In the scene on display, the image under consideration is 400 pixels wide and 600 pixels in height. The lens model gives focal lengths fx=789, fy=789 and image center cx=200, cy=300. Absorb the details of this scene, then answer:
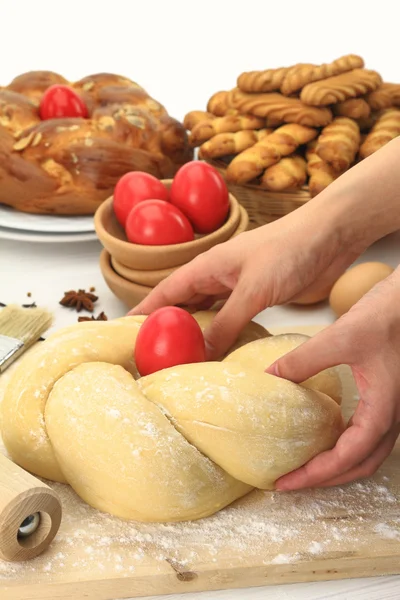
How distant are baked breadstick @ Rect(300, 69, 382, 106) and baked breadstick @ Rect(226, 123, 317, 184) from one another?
3.0 inches

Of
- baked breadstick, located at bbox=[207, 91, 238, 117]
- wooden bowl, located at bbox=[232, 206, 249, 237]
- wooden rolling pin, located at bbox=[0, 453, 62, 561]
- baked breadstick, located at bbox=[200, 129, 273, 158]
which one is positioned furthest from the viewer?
baked breadstick, located at bbox=[207, 91, 238, 117]

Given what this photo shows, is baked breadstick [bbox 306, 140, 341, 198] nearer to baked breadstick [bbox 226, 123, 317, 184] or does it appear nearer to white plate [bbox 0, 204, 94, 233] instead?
baked breadstick [bbox 226, 123, 317, 184]

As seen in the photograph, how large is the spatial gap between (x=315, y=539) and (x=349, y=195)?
597mm

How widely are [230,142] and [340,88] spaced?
29cm

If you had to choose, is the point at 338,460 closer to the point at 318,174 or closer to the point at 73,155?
the point at 318,174

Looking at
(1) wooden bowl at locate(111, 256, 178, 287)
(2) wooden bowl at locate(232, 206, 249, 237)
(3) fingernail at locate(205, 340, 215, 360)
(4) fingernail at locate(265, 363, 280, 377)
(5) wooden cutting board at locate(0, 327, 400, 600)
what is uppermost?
(4) fingernail at locate(265, 363, 280, 377)

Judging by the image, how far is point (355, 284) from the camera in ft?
5.40

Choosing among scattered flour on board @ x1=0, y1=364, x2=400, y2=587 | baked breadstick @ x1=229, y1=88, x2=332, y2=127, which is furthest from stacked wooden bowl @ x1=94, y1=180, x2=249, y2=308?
scattered flour on board @ x1=0, y1=364, x2=400, y2=587

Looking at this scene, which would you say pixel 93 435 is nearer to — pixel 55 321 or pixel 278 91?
pixel 55 321

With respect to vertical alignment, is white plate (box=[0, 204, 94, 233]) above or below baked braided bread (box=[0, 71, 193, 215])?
below

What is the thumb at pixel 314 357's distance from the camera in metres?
1.10

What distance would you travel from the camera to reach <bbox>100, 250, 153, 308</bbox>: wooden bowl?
5.41 feet

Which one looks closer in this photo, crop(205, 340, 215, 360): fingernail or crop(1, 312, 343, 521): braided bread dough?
crop(1, 312, 343, 521): braided bread dough

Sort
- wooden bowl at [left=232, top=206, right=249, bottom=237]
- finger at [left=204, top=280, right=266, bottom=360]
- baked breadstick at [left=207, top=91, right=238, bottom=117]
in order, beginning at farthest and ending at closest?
baked breadstick at [left=207, top=91, right=238, bottom=117] < wooden bowl at [left=232, top=206, right=249, bottom=237] < finger at [left=204, top=280, right=266, bottom=360]
